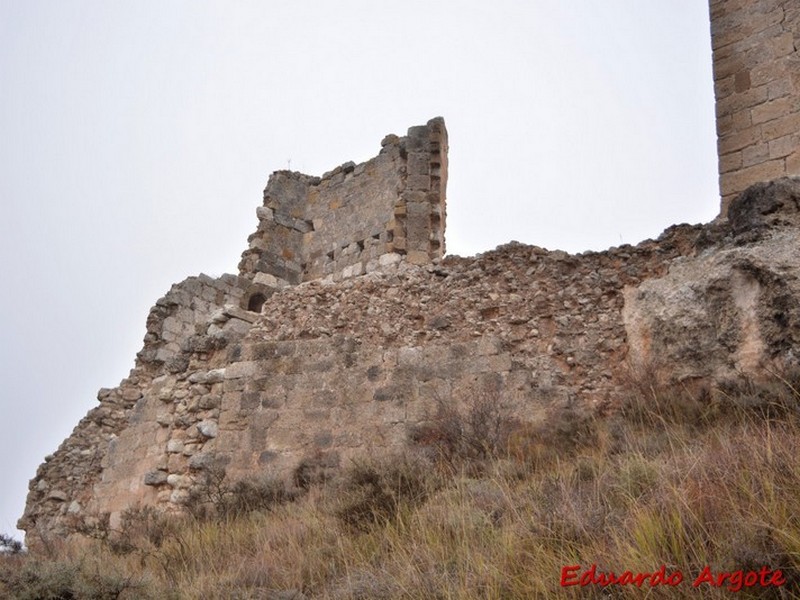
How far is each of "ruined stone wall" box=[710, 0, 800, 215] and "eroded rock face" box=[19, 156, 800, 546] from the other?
0.78 metres

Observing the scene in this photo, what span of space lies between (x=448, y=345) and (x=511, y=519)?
335 cm

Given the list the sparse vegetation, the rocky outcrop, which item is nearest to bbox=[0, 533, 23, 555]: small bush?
the sparse vegetation

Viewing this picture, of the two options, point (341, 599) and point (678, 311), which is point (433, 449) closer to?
point (678, 311)

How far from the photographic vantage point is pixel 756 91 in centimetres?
826

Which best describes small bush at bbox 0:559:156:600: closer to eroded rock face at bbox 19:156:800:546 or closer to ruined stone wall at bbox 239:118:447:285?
eroded rock face at bbox 19:156:800:546

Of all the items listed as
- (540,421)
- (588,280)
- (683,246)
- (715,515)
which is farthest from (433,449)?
(715,515)

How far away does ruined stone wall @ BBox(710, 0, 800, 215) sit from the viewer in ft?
26.2

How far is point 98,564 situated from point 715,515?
364cm

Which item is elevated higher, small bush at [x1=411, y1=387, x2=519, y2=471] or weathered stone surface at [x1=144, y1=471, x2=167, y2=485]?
small bush at [x1=411, y1=387, x2=519, y2=471]

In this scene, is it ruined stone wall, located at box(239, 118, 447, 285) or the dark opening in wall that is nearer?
ruined stone wall, located at box(239, 118, 447, 285)

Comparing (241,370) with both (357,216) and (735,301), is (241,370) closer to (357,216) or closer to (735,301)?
(357,216)

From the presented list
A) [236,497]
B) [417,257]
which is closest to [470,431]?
[236,497]

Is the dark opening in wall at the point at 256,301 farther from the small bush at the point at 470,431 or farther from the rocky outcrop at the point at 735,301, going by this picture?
the rocky outcrop at the point at 735,301

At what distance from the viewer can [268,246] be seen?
41.3 ft
